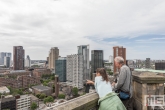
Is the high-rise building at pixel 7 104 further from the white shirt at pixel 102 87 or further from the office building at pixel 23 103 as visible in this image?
the white shirt at pixel 102 87

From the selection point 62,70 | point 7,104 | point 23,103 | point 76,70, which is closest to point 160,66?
point 76,70

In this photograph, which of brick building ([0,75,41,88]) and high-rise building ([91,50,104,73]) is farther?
high-rise building ([91,50,104,73])

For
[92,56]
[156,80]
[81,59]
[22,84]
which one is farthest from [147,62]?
[156,80]

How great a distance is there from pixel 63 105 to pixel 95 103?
2.40 feet

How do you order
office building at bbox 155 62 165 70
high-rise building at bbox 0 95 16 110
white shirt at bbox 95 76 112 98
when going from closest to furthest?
white shirt at bbox 95 76 112 98, high-rise building at bbox 0 95 16 110, office building at bbox 155 62 165 70

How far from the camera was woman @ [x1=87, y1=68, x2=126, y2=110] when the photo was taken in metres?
1.85

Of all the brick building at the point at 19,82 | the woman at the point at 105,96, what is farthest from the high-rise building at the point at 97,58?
the woman at the point at 105,96

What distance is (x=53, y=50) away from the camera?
86438mm

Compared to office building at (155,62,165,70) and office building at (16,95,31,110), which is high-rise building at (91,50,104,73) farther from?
office building at (155,62,165,70)

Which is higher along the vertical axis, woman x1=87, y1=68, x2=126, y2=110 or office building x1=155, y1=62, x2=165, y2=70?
woman x1=87, y1=68, x2=126, y2=110

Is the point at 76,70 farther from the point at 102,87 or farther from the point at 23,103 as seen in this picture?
the point at 102,87

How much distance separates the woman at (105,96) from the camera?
1.85 metres

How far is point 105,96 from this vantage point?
6.69 ft

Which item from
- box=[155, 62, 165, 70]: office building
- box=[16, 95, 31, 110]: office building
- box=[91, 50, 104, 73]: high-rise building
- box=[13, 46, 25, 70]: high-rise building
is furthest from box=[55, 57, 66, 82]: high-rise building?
box=[155, 62, 165, 70]: office building
